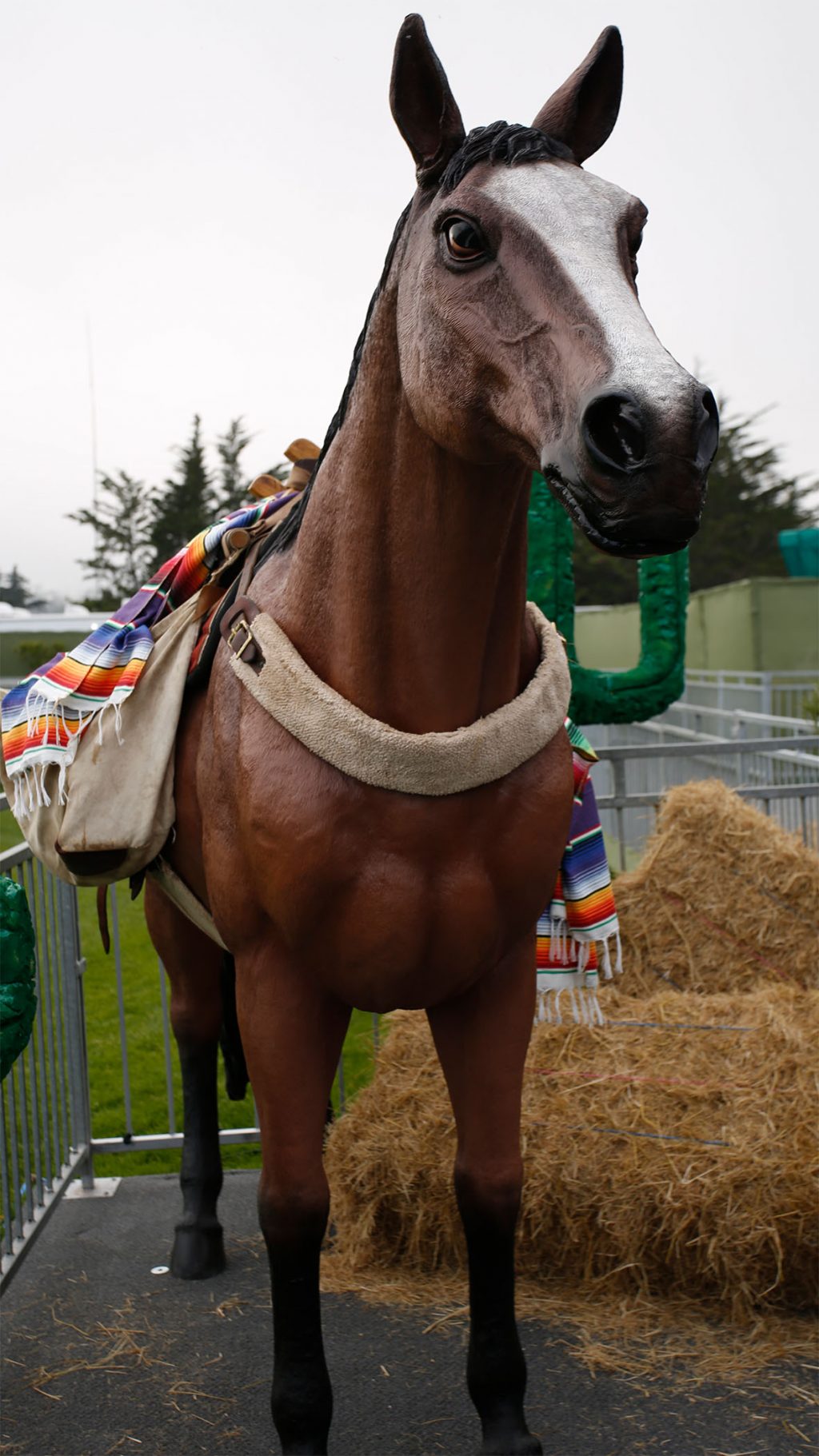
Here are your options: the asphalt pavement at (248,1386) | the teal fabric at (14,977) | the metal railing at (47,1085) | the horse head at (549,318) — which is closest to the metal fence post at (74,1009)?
the metal railing at (47,1085)

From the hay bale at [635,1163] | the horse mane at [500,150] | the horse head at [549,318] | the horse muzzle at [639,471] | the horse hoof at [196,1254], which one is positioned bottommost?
the horse hoof at [196,1254]

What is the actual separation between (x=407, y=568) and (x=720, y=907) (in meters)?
2.87

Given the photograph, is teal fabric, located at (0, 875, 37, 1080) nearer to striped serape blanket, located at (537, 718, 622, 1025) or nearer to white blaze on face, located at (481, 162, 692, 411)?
striped serape blanket, located at (537, 718, 622, 1025)

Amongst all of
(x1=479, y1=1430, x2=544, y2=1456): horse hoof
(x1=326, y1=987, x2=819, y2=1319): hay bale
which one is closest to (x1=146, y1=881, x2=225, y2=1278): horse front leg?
(x1=326, y1=987, x2=819, y2=1319): hay bale

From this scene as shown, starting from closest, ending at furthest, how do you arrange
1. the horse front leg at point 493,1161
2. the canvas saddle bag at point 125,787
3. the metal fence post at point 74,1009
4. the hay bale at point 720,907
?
the horse front leg at point 493,1161 < the canvas saddle bag at point 125,787 < the metal fence post at point 74,1009 < the hay bale at point 720,907

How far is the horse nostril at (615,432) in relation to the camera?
1293 mm

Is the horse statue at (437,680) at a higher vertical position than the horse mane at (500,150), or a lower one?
lower

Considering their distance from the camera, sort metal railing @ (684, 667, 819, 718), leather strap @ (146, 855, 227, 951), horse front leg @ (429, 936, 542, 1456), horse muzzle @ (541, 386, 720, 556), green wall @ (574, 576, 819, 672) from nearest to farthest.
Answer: horse muzzle @ (541, 386, 720, 556)
horse front leg @ (429, 936, 542, 1456)
leather strap @ (146, 855, 227, 951)
metal railing @ (684, 667, 819, 718)
green wall @ (574, 576, 819, 672)

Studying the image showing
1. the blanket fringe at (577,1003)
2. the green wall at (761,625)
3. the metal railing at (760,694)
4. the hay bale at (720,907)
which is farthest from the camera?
the green wall at (761,625)

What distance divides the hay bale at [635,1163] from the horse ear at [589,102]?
92.3 inches

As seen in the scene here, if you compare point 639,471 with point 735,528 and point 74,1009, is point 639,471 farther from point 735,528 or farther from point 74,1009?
point 735,528

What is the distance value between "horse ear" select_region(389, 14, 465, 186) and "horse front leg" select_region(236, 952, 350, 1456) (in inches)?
52.8

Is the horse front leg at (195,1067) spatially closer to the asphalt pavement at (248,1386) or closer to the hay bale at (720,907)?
the asphalt pavement at (248,1386)

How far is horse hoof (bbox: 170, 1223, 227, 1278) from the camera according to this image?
125 inches
